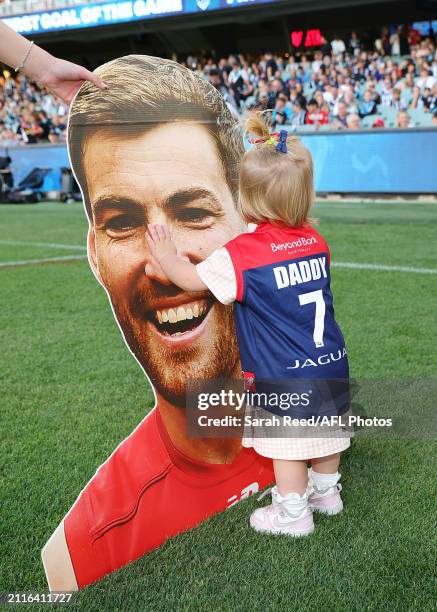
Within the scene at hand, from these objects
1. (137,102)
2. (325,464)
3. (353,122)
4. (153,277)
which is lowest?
(353,122)

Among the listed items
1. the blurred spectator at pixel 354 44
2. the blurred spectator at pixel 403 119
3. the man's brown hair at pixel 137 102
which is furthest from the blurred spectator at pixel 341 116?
the man's brown hair at pixel 137 102

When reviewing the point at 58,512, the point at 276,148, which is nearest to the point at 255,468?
the point at 58,512

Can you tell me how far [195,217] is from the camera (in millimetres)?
2238

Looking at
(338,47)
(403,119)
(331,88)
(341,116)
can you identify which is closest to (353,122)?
(341,116)

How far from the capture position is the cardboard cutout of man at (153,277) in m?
2.06

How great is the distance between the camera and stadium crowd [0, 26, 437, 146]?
15.5m

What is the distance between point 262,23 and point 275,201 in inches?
890

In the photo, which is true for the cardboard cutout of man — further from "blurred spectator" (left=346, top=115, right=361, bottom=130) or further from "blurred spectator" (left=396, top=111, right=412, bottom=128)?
"blurred spectator" (left=346, top=115, right=361, bottom=130)

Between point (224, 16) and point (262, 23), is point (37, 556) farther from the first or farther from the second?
point (262, 23)

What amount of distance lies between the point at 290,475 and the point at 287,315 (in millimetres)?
490

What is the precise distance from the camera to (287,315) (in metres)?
2.12

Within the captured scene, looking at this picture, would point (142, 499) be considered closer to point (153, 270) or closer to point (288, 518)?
point (288, 518)

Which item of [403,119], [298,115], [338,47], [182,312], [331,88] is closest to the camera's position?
[182,312]

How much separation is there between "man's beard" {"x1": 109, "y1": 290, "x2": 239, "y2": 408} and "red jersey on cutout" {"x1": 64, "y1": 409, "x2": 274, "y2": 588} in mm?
106
